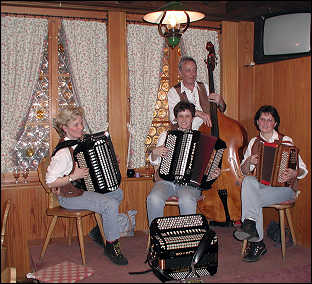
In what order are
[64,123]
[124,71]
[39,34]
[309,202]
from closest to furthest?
[64,123]
[309,202]
[39,34]
[124,71]

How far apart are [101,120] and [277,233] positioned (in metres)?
1.99

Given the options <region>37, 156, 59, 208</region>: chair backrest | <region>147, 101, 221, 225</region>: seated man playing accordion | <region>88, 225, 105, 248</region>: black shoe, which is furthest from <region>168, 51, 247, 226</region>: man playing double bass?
<region>37, 156, 59, 208</region>: chair backrest

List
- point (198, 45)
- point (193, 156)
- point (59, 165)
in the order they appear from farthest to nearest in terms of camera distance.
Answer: point (198, 45) → point (193, 156) → point (59, 165)

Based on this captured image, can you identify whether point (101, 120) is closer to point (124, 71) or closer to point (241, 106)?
point (124, 71)

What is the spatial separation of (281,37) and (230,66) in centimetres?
62

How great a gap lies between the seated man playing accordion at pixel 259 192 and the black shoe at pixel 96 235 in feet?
4.17

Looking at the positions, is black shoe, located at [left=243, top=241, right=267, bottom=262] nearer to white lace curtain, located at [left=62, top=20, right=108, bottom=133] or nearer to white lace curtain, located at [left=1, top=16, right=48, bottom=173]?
white lace curtain, located at [left=62, top=20, right=108, bottom=133]

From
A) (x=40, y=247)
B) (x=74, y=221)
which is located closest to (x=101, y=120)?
(x=74, y=221)

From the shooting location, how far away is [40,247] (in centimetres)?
379

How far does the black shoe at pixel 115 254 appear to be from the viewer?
3273 millimetres

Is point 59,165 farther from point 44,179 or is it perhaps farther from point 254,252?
point 254,252

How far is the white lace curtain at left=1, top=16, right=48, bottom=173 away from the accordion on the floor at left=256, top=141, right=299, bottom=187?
221 cm

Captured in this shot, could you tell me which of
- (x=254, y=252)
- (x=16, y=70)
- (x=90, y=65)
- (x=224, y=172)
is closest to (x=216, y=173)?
(x=224, y=172)

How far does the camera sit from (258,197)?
3.32 m
